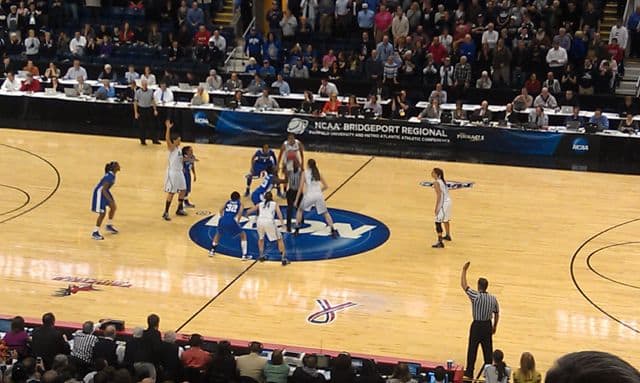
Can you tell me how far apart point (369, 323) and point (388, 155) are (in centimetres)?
1185

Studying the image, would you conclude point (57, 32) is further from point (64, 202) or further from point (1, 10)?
point (64, 202)

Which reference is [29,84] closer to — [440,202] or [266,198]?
[266,198]

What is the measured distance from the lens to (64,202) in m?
20.8

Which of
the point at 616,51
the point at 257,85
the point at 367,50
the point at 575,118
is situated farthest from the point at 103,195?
the point at 616,51

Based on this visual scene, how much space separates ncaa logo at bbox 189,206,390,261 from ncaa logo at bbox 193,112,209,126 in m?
7.71

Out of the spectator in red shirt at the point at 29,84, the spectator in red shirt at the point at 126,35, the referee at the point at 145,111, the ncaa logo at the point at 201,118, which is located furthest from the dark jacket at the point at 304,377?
the spectator in red shirt at the point at 126,35

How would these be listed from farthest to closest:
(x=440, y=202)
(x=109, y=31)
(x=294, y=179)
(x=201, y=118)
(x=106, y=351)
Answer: (x=109, y=31), (x=201, y=118), (x=294, y=179), (x=440, y=202), (x=106, y=351)

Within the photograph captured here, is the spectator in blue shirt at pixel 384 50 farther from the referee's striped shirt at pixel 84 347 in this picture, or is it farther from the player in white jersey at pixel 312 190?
the referee's striped shirt at pixel 84 347

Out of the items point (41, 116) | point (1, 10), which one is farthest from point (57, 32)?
point (41, 116)

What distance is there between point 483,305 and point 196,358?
143 inches

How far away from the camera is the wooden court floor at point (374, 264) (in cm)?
1441

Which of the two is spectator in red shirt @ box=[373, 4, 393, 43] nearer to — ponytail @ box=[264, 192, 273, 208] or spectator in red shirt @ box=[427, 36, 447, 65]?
spectator in red shirt @ box=[427, 36, 447, 65]

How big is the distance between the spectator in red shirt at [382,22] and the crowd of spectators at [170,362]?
2075cm

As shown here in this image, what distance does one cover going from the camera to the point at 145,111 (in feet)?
89.4
